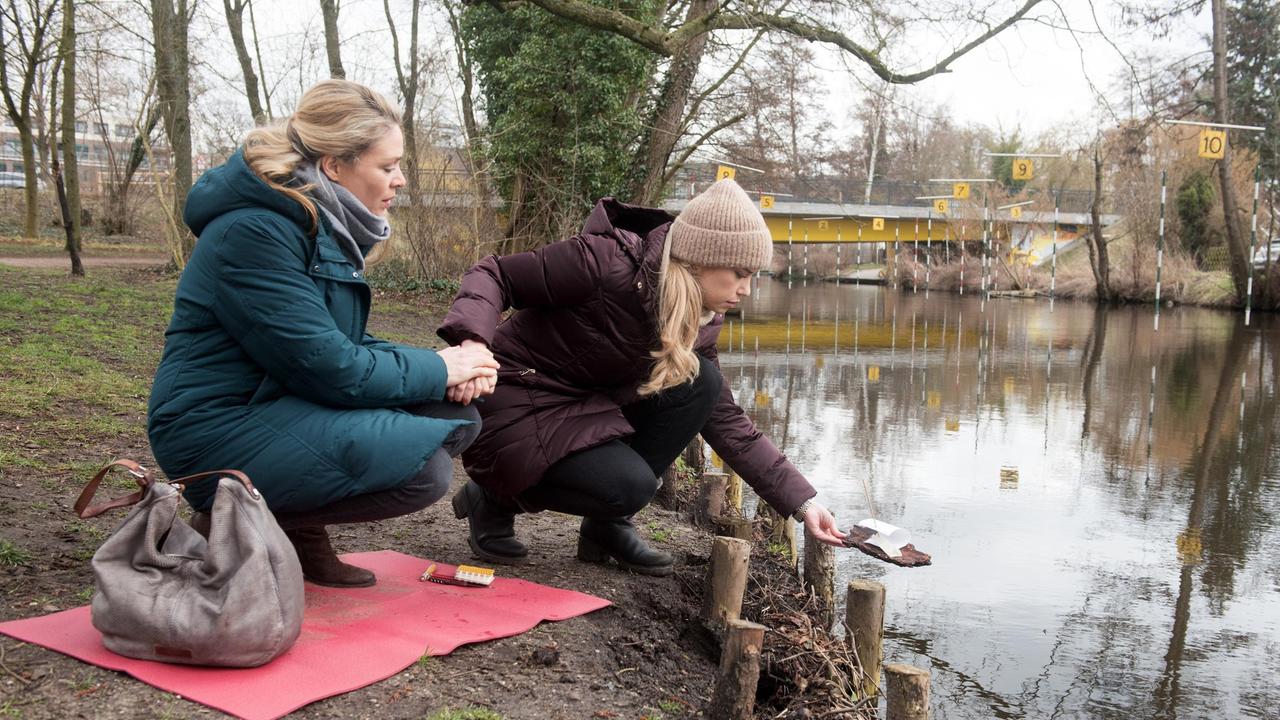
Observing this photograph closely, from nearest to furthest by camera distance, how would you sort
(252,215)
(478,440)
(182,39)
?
(252,215), (478,440), (182,39)

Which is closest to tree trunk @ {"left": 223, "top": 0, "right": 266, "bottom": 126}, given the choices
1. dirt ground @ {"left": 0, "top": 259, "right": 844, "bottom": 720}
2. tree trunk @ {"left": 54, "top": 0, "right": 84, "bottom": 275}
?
tree trunk @ {"left": 54, "top": 0, "right": 84, "bottom": 275}

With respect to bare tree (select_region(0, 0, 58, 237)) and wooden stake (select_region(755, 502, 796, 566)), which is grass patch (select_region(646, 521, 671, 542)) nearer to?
wooden stake (select_region(755, 502, 796, 566))

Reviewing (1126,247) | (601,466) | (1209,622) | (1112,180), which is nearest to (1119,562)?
(1209,622)

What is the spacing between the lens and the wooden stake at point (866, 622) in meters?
3.51

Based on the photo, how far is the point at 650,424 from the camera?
3920mm

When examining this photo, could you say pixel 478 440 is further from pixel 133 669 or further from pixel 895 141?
pixel 895 141

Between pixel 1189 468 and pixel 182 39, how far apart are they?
16553mm

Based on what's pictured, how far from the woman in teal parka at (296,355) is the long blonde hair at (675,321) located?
75 centimetres

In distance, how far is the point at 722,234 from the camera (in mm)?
3525

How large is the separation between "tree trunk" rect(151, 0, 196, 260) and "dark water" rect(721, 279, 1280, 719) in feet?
30.7

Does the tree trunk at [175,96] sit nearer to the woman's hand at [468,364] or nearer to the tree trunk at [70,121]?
the tree trunk at [70,121]

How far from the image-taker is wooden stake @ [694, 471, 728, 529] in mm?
5414

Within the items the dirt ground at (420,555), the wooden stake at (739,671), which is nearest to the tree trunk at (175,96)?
the dirt ground at (420,555)

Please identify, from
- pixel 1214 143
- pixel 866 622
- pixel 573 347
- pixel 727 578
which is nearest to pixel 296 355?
pixel 573 347
